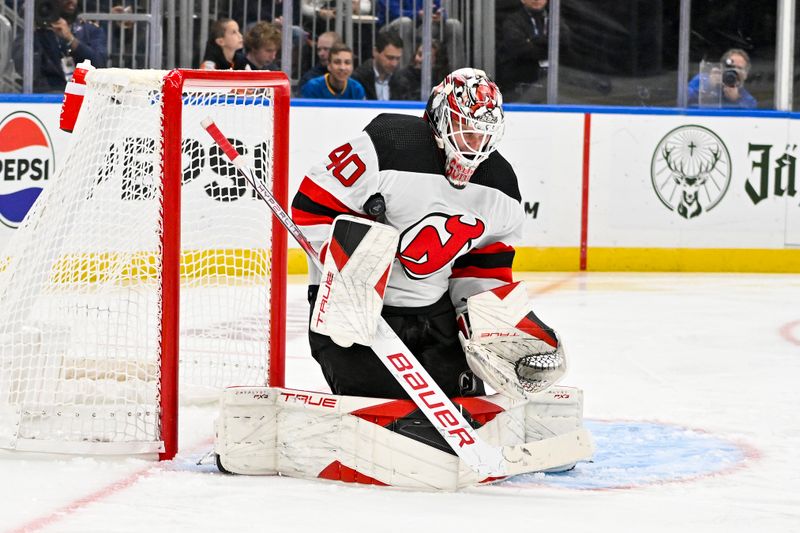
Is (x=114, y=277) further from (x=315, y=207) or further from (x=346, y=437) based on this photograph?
(x=346, y=437)

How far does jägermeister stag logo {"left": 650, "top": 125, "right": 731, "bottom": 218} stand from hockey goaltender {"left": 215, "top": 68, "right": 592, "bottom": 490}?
4316mm

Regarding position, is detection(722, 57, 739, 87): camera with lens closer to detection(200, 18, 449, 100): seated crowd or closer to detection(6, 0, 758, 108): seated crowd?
detection(6, 0, 758, 108): seated crowd

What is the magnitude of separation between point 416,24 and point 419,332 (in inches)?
167

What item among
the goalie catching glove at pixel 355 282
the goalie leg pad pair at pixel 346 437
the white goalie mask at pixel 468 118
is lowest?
the goalie leg pad pair at pixel 346 437

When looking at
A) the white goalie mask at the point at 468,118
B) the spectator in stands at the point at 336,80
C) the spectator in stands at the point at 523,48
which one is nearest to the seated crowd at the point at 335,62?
the spectator in stands at the point at 336,80

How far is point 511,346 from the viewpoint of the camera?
263cm

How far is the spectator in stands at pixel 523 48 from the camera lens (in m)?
6.85

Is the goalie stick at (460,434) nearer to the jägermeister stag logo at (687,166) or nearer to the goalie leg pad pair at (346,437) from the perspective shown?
the goalie leg pad pair at (346,437)

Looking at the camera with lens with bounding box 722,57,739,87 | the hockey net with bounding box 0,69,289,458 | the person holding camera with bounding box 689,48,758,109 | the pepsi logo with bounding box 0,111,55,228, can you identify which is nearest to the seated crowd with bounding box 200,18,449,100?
the pepsi logo with bounding box 0,111,55,228

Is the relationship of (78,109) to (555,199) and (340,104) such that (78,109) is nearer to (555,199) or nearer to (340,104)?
(340,104)

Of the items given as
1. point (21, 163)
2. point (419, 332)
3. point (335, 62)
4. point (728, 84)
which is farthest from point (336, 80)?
point (419, 332)

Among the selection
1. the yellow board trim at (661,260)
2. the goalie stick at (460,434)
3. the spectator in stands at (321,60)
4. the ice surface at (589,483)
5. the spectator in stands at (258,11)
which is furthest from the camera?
the yellow board trim at (661,260)

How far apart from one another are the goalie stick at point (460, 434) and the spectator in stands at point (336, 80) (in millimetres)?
4170

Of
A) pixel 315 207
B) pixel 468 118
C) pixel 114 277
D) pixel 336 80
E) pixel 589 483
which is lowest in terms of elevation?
pixel 589 483
